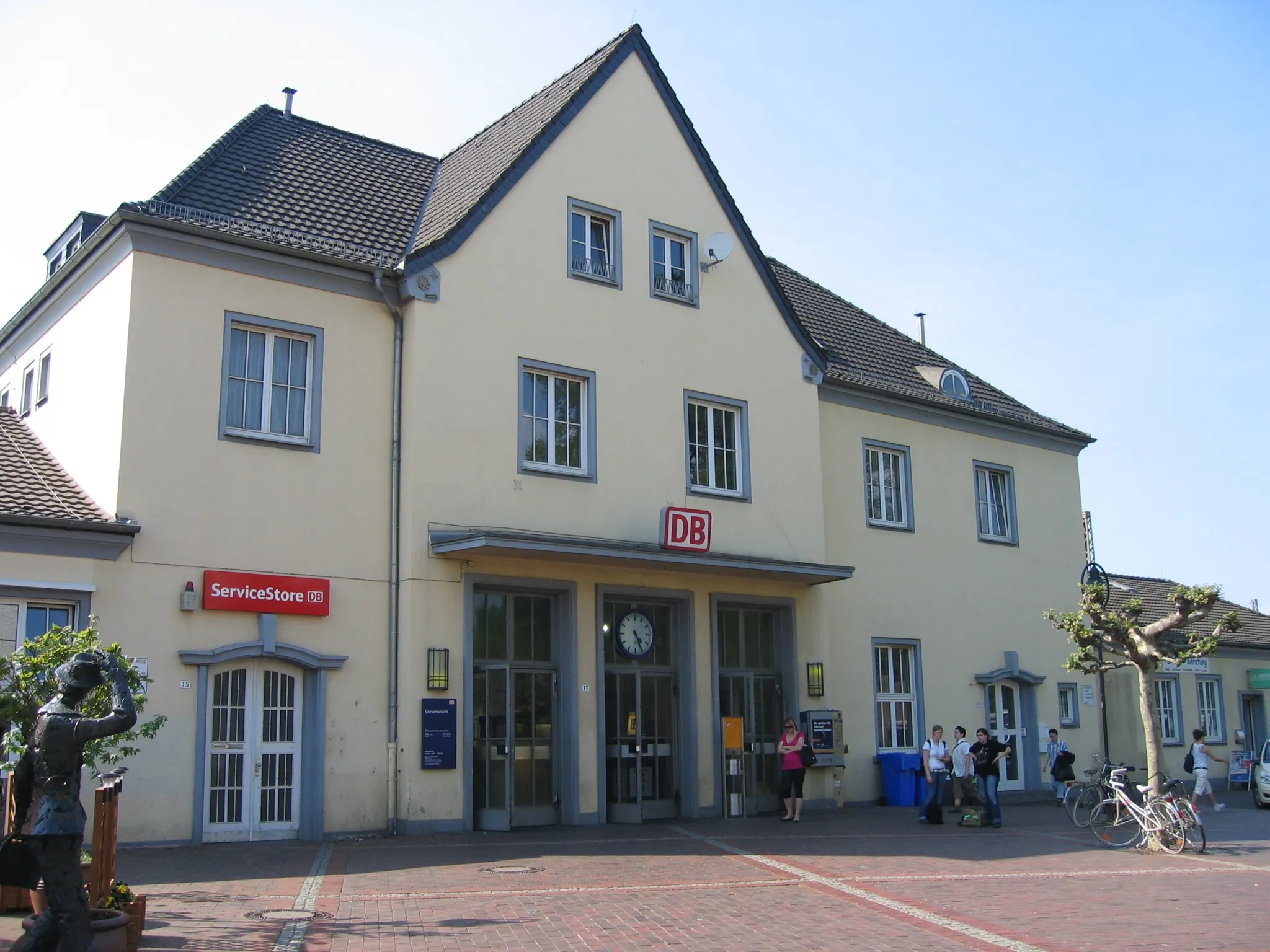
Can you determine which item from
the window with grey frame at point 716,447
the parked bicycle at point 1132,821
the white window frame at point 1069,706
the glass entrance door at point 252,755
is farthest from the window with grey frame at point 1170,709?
the glass entrance door at point 252,755

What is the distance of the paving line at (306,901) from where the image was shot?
29.6ft

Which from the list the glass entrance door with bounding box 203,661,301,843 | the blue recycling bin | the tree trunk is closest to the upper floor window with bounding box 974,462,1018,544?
the blue recycling bin

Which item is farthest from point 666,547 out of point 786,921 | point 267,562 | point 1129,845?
point 786,921

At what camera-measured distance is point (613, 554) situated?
17297 millimetres

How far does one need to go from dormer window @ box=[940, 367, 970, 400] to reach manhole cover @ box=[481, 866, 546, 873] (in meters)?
15.3

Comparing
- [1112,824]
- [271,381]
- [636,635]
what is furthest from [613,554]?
[1112,824]

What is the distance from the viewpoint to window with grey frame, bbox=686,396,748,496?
65.6 ft

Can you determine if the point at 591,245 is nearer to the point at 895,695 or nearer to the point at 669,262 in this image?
the point at 669,262

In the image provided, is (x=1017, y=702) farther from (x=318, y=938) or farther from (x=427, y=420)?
(x=318, y=938)

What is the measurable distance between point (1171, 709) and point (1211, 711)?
2039 mm

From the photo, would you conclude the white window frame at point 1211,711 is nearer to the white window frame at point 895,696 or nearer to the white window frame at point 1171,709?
the white window frame at point 1171,709

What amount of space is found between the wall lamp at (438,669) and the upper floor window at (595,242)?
6.16 meters

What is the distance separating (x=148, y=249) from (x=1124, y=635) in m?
13.9

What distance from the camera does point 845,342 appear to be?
2520 centimetres
